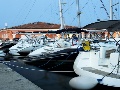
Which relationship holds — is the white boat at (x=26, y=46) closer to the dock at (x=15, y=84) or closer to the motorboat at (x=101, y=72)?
the dock at (x=15, y=84)

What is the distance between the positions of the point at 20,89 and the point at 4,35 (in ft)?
183

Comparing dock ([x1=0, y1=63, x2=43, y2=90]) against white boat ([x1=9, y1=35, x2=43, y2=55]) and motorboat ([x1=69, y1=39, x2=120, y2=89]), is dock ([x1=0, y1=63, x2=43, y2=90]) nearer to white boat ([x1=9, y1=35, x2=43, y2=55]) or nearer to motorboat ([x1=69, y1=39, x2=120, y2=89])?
motorboat ([x1=69, y1=39, x2=120, y2=89])

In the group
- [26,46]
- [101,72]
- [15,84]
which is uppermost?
[101,72]

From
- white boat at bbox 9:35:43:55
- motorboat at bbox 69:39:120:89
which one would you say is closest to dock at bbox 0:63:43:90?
motorboat at bbox 69:39:120:89

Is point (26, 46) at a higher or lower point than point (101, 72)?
lower

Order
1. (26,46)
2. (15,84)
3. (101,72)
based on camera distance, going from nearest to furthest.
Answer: (101,72), (15,84), (26,46)

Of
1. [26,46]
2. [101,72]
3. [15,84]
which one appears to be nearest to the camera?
[101,72]

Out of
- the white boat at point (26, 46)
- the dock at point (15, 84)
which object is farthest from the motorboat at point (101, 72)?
the white boat at point (26, 46)

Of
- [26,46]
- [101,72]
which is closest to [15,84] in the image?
[101,72]

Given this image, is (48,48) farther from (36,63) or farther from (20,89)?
(20,89)

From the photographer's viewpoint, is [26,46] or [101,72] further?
[26,46]

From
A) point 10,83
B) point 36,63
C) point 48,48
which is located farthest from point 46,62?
point 10,83

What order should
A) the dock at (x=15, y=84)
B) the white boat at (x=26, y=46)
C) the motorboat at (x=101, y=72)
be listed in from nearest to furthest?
1. the motorboat at (x=101, y=72)
2. the dock at (x=15, y=84)
3. the white boat at (x=26, y=46)

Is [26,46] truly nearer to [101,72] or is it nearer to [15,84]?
[15,84]
